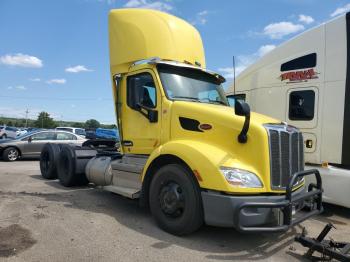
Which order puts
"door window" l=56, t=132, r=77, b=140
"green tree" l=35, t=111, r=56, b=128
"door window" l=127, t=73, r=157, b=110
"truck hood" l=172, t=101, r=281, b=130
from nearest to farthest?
"truck hood" l=172, t=101, r=281, b=130
"door window" l=127, t=73, r=157, b=110
"door window" l=56, t=132, r=77, b=140
"green tree" l=35, t=111, r=56, b=128

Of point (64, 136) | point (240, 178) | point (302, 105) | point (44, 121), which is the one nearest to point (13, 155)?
point (64, 136)

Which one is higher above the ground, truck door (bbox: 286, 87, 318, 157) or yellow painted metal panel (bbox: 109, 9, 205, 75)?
yellow painted metal panel (bbox: 109, 9, 205, 75)

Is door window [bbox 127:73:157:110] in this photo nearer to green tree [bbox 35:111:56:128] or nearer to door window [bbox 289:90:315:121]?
door window [bbox 289:90:315:121]

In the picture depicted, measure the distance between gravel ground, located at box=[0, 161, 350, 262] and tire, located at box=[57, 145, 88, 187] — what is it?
4.28ft

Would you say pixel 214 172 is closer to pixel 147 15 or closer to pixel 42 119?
pixel 147 15

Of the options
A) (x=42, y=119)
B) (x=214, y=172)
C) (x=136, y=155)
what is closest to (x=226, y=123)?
(x=214, y=172)

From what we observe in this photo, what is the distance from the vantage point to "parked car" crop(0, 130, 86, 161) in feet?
50.0

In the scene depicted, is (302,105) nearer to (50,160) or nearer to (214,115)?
(214,115)

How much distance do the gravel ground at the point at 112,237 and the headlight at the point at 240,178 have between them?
2.94 ft

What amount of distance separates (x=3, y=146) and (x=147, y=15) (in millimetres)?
10637

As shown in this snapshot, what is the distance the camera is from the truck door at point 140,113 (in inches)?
247

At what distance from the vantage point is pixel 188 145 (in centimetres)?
529

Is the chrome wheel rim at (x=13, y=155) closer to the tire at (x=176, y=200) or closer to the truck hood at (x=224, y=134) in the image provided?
the tire at (x=176, y=200)

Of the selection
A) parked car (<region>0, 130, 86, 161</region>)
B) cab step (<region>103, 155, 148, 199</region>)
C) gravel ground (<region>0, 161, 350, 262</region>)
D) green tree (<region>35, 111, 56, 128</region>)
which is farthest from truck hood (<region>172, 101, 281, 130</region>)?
green tree (<region>35, 111, 56, 128</region>)
